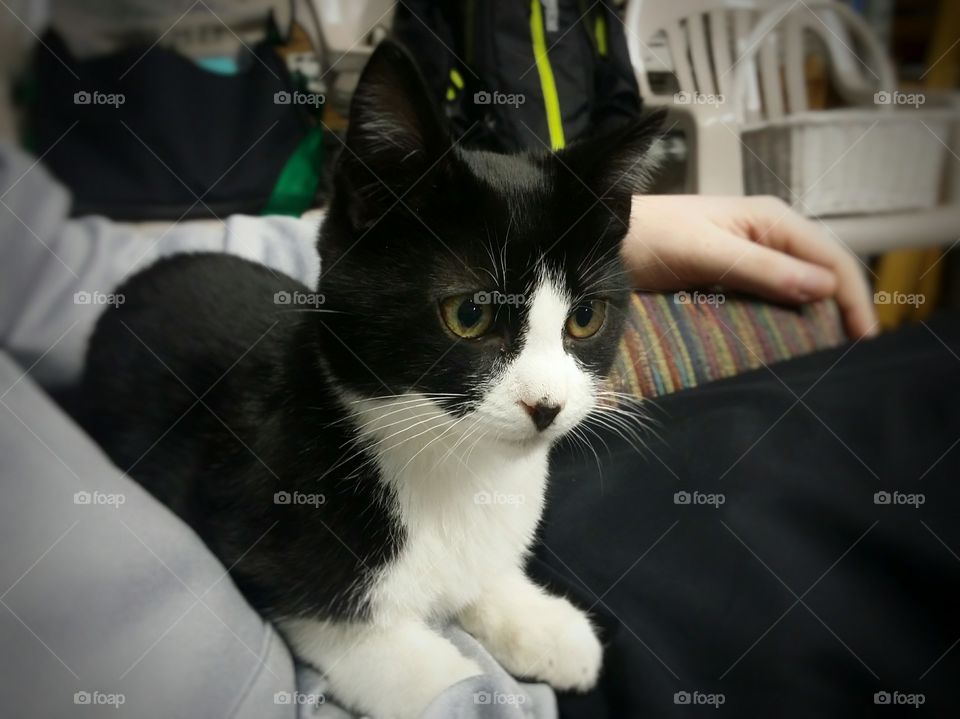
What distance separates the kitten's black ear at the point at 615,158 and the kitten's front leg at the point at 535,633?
0.45 m

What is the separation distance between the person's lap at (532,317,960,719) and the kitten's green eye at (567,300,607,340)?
0.18 metres

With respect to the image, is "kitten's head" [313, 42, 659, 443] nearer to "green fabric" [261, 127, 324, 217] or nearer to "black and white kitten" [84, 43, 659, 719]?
"black and white kitten" [84, 43, 659, 719]

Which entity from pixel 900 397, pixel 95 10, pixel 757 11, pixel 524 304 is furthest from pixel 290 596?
pixel 757 11

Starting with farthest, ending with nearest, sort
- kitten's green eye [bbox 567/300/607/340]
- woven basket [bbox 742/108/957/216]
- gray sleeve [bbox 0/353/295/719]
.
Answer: woven basket [bbox 742/108/957/216] → kitten's green eye [bbox 567/300/607/340] → gray sleeve [bbox 0/353/295/719]

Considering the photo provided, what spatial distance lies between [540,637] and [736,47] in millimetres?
743

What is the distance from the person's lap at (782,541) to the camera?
0.56 metres

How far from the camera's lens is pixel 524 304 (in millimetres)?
532

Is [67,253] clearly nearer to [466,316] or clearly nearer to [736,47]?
[466,316]

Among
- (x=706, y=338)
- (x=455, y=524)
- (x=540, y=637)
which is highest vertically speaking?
(x=706, y=338)

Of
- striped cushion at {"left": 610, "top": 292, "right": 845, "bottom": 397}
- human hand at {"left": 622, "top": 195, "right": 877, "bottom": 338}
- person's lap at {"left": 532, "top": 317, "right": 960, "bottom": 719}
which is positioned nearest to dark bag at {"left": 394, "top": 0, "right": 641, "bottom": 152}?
human hand at {"left": 622, "top": 195, "right": 877, "bottom": 338}

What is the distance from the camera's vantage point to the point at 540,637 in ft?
2.00

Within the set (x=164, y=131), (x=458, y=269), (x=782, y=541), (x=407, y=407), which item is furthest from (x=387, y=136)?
(x=782, y=541)

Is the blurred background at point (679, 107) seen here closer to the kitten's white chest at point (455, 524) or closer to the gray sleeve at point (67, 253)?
the gray sleeve at point (67, 253)

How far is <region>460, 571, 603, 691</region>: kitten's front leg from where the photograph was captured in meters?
0.59
